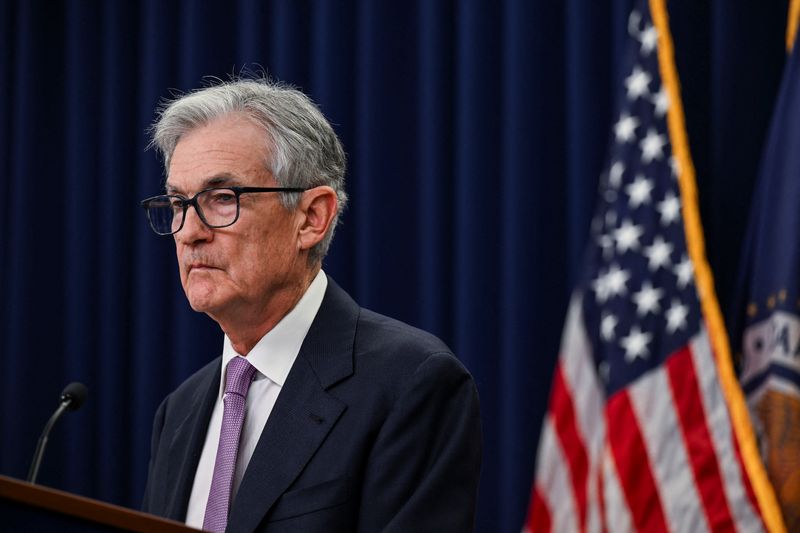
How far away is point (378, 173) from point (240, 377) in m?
2.11

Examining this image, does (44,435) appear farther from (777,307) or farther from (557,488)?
(777,307)

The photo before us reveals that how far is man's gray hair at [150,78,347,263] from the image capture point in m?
1.83

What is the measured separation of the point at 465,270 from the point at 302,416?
2030 mm

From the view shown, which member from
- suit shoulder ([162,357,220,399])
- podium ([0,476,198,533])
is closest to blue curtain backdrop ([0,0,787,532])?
suit shoulder ([162,357,220,399])

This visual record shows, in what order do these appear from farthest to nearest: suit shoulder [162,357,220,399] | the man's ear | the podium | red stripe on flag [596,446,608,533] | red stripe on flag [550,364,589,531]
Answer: red stripe on flag [550,364,589,531], red stripe on flag [596,446,608,533], suit shoulder [162,357,220,399], the man's ear, the podium

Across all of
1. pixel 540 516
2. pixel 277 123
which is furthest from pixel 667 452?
pixel 277 123

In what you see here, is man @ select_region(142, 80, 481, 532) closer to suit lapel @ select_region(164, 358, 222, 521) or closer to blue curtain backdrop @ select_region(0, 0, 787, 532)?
suit lapel @ select_region(164, 358, 222, 521)

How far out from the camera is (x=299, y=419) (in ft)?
5.47

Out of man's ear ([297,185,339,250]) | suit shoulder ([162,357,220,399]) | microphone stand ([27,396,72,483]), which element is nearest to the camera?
man's ear ([297,185,339,250])

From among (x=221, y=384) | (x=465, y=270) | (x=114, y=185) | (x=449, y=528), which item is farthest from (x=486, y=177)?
(x=449, y=528)

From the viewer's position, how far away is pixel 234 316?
6.02 ft

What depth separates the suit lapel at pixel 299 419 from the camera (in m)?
1.60

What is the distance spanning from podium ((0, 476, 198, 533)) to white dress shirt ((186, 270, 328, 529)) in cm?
80

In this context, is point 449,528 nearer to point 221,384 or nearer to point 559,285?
point 221,384
